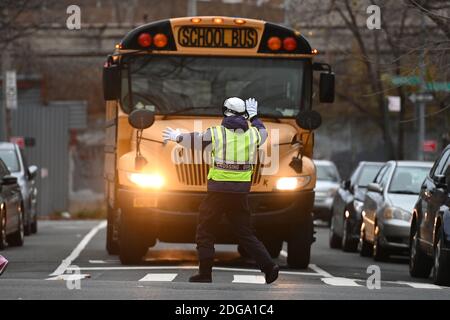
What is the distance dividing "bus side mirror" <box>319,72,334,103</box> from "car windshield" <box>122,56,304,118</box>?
0.44 m

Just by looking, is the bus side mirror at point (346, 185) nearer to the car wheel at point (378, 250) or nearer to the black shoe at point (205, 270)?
the car wheel at point (378, 250)

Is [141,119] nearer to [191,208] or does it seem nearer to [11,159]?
[191,208]

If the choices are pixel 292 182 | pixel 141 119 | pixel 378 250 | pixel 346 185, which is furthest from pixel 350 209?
pixel 141 119

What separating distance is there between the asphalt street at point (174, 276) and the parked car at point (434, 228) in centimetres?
27

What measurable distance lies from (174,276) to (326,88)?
11.8 feet

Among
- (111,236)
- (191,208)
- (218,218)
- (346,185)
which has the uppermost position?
(218,218)

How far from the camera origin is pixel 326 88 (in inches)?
736

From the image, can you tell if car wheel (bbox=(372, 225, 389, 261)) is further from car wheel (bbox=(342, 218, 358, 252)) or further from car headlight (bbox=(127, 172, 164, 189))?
car headlight (bbox=(127, 172, 164, 189))

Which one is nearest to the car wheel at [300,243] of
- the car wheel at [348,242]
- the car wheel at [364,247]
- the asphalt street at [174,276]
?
the asphalt street at [174,276]

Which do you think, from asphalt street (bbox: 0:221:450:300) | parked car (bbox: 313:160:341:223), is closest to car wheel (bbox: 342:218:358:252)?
asphalt street (bbox: 0:221:450:300)

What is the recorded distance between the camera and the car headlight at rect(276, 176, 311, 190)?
59.5 ft

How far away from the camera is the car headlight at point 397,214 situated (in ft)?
70.8
